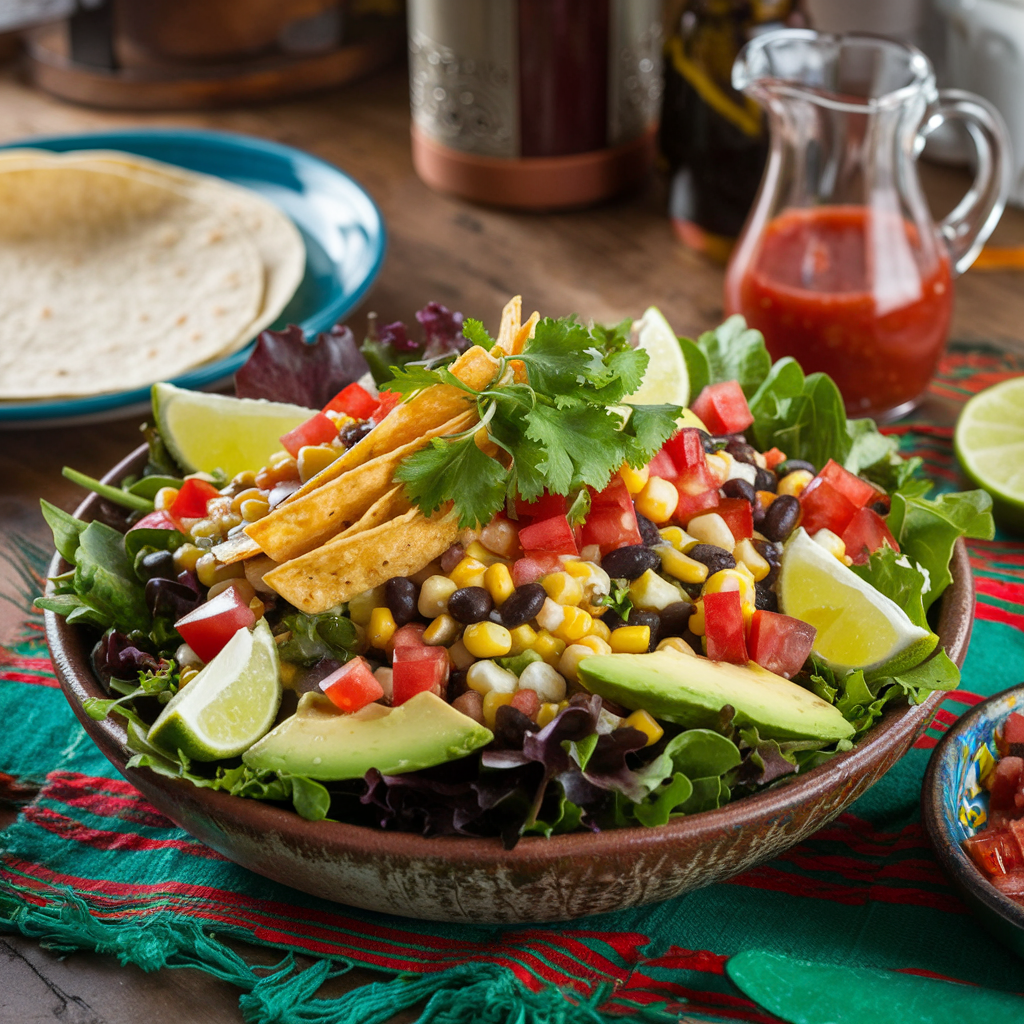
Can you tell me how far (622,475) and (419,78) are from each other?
297 cm

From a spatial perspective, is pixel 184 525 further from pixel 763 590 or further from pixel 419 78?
pixel 419 78

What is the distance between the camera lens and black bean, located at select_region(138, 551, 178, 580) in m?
2.38

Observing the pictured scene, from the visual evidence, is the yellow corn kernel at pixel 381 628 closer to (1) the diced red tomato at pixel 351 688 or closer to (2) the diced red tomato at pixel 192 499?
(1) the diced red tomato at pixel 351 688

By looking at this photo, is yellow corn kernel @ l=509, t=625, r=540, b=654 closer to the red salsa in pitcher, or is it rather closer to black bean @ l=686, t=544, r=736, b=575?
black bean @ l=686, t=544, r=736, b=575

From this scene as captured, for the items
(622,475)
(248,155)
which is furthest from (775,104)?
(248,155)

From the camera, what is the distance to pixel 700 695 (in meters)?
1.92

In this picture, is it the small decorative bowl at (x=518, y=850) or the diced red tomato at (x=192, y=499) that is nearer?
the small decorative bowl at (x=518, y=850)

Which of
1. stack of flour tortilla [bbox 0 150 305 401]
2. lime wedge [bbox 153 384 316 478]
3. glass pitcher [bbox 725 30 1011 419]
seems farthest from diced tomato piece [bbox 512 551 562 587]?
stack of flour tortilla [bbox 0 150 305 401]

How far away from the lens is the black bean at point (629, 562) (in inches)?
85.0

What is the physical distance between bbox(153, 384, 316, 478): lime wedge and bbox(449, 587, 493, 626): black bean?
87cm

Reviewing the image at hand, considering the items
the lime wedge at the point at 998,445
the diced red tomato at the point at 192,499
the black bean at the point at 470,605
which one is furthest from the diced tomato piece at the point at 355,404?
the lime wedge at the point at 998,445

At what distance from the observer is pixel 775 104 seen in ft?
10.9

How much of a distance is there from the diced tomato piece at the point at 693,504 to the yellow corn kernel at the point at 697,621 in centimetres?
24

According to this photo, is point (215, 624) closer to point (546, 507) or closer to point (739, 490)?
point (546, 507)
